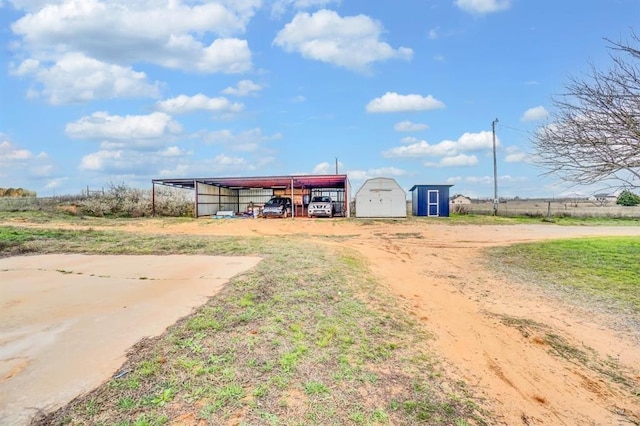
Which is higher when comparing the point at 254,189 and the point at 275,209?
the point at 254,189

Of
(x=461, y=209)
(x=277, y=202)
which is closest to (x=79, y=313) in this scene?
(x=277, y=202)

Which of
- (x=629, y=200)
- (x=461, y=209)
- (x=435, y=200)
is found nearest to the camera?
(x=435, y=200)

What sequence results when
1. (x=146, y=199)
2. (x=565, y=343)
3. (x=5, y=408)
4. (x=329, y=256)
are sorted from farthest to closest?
(x=146, y=199) → (x=329, y=256) → (x=565, y=343) → (x=5, y=408)

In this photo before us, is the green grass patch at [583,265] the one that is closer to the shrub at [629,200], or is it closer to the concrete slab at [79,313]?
the concrete slab at [79,313]

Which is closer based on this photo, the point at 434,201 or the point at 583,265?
the point at 583,265

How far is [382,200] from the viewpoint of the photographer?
2717cm

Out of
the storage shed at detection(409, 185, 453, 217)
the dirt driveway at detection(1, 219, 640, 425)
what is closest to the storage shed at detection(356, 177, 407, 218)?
the storage shed at detection(409, 185, 453, 217)

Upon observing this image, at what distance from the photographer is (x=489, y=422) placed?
318cm

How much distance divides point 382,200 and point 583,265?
58.6 feet

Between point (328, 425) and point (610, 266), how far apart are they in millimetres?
9606

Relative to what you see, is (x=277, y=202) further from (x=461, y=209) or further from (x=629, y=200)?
(x=629, y=200)

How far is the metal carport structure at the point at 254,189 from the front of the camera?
2636 cm

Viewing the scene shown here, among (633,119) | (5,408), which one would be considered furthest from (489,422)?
(633,119)

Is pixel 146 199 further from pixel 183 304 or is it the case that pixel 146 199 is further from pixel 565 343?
pixel 565 343
